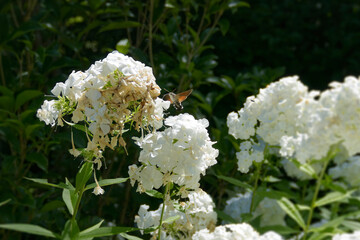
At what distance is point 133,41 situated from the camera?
3.42m

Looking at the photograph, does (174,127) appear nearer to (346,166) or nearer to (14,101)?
(346,166)

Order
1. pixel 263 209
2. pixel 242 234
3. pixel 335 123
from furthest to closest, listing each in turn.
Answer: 1. pixel 263 209
2. pixel 242 234
3. pixel 335 123

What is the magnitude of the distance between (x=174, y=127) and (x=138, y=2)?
1.70 meters

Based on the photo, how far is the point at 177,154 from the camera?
159 cm

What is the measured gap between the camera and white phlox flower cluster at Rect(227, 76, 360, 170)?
1.26 meters

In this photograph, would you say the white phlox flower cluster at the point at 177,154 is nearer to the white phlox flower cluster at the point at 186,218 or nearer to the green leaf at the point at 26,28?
the white phlox flower cluster at the point at 186,218

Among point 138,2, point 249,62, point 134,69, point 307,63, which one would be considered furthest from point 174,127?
point 307,63

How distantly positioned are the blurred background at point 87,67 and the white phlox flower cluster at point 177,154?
1.30 feet

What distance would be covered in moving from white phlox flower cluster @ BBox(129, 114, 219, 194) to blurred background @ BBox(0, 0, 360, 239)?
0.40 meters

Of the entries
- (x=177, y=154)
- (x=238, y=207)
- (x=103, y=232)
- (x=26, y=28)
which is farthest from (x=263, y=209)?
(x=26, y=28)

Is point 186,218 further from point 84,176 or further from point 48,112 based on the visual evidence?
point 48,112

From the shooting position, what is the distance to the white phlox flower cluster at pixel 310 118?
1260 millimetres

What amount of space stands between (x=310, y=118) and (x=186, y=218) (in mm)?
793

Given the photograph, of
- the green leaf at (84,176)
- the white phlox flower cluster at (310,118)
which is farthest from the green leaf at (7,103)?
the white phlox flower cluster at (310,118)
